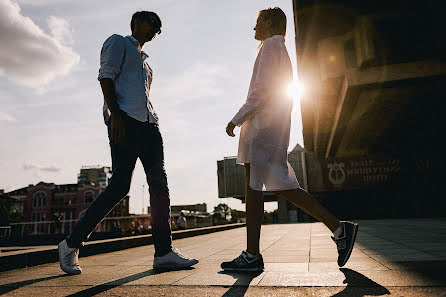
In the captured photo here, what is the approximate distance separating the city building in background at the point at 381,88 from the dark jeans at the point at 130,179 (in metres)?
8.40

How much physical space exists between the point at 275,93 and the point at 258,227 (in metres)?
0.98

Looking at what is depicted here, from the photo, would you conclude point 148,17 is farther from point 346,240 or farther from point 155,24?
point 346,240

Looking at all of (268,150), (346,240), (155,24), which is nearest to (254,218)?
(268,150)

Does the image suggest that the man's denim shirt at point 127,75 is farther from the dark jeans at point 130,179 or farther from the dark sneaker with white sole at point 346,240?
the dark sneaker with white sole at point 346,240

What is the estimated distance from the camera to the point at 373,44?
9.77 metres

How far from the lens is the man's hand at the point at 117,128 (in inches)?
93.5

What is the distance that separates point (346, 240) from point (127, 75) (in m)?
2.03

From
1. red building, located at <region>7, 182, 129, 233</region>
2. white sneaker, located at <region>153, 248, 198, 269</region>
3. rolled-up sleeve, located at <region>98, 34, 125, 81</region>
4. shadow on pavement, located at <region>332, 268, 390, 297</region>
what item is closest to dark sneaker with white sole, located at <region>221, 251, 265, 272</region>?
white sneaker, located at <region>153, 248, 198, 269</region>

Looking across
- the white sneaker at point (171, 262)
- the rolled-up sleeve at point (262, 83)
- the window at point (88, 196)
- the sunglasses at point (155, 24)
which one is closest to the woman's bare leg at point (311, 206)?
the rolled-up sleeve at point (262, 83)

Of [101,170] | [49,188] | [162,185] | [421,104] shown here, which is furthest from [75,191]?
[162,185]

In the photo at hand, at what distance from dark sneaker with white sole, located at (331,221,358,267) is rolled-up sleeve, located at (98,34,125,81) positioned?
6.52 ft

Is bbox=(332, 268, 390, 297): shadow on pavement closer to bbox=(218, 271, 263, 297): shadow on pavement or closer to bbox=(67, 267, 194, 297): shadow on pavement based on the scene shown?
bbox=(218, 271, 263, 297): shadow on pavement

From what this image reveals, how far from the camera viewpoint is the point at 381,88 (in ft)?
38.0

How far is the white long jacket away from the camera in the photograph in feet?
7.41
